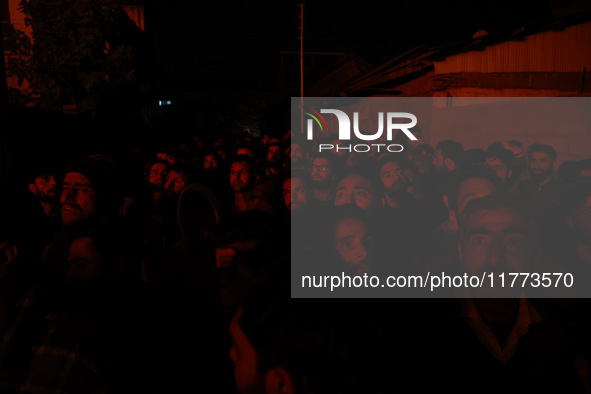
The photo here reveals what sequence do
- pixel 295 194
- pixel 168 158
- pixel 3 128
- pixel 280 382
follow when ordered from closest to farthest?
pixel 280 382
pixel 3 128
pixel 295 194
pixel 168 158

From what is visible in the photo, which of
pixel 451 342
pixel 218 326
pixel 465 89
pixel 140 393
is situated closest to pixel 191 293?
pixel 218 326

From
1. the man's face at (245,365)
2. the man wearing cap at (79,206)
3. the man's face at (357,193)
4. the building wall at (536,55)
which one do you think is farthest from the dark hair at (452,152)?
the man's face at (245,365)

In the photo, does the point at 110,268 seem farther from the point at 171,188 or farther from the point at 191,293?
the point at 171,188

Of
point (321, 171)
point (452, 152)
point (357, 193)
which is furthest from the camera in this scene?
point (452, 152)

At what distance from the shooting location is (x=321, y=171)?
499 cm

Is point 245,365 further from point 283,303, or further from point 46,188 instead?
point 46,188

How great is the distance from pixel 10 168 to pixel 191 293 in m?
1.74

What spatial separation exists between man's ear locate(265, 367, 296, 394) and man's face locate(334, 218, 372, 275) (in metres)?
1.12

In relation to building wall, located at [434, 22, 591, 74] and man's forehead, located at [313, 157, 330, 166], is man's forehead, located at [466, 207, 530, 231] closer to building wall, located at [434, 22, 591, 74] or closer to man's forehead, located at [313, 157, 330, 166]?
man's forehead, located at [313, 157, 330, 166]

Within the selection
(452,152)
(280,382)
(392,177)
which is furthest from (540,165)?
(280,382)

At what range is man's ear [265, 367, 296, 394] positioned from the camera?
4.22 ft

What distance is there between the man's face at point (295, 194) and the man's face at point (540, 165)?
2.83 metres

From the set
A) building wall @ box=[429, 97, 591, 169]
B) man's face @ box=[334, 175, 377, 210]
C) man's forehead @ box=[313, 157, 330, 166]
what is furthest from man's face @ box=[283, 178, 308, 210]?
building wall @ box=[429, 97, 591, 169]

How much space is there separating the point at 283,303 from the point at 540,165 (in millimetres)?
4354
